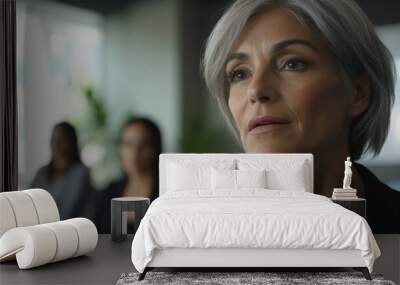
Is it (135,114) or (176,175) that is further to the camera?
(135,114)

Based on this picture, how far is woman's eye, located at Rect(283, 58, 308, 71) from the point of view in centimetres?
702

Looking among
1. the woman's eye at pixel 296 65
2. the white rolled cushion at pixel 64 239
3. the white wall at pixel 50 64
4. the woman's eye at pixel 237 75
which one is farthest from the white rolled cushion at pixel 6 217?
Result: the woman's eye at pixel 296 65

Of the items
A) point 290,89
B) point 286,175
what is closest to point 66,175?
point 286,175

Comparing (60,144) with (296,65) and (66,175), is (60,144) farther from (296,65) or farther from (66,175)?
(296,65)

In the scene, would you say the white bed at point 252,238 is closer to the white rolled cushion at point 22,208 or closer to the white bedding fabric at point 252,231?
the white bedding fabric at point 252,231

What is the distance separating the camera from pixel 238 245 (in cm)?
465

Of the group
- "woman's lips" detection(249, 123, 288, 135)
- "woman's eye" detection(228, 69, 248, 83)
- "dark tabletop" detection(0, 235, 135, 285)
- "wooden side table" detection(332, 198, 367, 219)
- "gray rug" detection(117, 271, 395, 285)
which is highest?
"woman's eye" detection(228, 69, 248, 83)

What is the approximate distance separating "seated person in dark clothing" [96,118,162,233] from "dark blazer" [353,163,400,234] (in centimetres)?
228

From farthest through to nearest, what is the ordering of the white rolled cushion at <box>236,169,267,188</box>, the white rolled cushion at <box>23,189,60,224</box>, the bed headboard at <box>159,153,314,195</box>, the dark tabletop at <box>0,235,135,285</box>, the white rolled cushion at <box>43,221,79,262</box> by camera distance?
the bed headboard at <box>159,153,314,195</box> < the white rolled cushion at <box>236,169,267,188</box> < the white rolled cushion at <box>23,189,60,224</box> < the white rolled cushion at <box>43,221,79,262</box> < the dark tabletop at <box>0,235,135,285</box>

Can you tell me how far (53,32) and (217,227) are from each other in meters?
3.83

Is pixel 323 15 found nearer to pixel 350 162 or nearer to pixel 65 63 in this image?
pixel 350 162

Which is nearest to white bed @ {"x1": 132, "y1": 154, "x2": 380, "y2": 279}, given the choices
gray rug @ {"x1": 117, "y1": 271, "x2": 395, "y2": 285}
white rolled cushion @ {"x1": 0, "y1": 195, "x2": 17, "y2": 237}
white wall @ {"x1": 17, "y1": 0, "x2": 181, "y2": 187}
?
gray rug @ {"x1": 117, "y1": 271, "x2": 395, "y2": 285}

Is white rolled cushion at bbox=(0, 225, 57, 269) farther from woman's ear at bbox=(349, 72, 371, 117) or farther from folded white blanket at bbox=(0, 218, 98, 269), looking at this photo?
woman's ear at bbox=(349, 72, 371, 117)

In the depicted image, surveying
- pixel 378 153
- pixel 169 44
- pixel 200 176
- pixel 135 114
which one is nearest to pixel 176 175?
pixel 200 176
